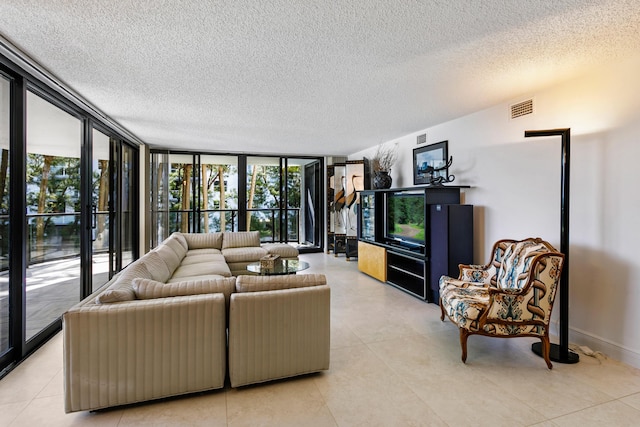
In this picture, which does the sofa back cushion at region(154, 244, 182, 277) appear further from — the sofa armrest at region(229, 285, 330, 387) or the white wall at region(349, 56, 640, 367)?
the white wall at region(349, 56, 640, 367)

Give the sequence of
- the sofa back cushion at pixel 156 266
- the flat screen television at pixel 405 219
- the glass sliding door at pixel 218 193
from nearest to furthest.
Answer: the sofa back cushion at pixel 156 266 < the flat screen television at pixel 405 219 < the glass sliding door at pixel 218 193

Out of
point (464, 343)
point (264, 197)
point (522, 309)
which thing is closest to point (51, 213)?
point (264, 197)

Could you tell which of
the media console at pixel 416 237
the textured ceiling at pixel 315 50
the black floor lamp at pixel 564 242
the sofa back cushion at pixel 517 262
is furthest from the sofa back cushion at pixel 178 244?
the black floor lamp at pixel 564 242

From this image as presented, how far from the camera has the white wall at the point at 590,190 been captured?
2424 mm

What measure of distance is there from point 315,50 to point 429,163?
2901mm

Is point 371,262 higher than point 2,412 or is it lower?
higher

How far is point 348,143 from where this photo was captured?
597cm

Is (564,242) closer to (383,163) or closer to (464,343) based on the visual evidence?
(464,343)

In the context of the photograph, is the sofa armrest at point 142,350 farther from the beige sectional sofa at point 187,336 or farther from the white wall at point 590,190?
the white wall at point 590,190

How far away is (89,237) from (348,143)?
4.31 meters

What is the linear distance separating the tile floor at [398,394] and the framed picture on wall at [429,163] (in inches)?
92.5

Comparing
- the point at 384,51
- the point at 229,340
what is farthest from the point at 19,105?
the point at 384,51

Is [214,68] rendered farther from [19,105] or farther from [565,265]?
[565,265]

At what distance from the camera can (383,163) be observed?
19.1 feet
